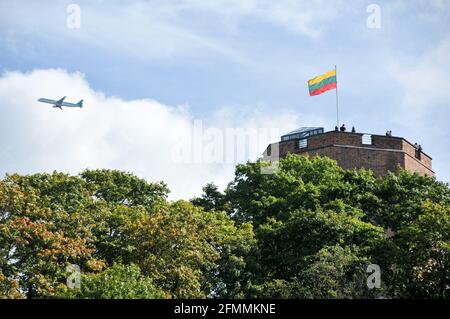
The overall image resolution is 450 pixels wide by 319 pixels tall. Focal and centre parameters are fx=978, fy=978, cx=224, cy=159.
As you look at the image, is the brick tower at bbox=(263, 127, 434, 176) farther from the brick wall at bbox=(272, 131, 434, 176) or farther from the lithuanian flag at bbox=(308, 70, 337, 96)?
the lithuanian flag at bbox=(308, 70, 337, 96)

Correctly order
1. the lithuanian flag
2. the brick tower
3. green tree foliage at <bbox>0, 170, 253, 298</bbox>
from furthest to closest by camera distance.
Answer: the brick tower
the lithuanian flag
green tree foliage at <bbox>0, 170, 253, 298</bbox>

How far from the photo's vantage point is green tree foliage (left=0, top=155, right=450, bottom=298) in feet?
152

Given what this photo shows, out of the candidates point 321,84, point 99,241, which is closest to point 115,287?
point 99,241

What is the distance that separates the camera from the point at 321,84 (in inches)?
2852

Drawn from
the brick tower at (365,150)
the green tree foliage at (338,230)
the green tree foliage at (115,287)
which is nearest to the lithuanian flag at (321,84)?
the brick tower at (365,150)

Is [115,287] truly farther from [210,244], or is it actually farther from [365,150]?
[365,150]

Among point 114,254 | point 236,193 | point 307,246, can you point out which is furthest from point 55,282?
point 236,193

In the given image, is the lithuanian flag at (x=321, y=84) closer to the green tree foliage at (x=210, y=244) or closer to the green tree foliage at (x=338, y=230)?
the green tree foliage at (x=338, y=230)

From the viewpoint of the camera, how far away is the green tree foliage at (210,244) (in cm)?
4625

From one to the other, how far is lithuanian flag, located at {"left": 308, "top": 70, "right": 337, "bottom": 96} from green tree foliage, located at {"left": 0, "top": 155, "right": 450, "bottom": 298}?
540 inches

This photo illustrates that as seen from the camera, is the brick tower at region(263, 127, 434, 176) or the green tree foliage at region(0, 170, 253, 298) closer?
the green tree foliage at region(0, 170, 253, 298)

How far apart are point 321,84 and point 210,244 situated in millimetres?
23101

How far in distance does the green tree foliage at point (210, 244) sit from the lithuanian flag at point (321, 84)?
1371cm

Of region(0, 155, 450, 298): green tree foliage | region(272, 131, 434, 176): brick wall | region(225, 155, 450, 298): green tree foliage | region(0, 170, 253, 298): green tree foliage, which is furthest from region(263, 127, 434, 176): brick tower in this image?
region(0, 170, 253, 298): green tree foliage
